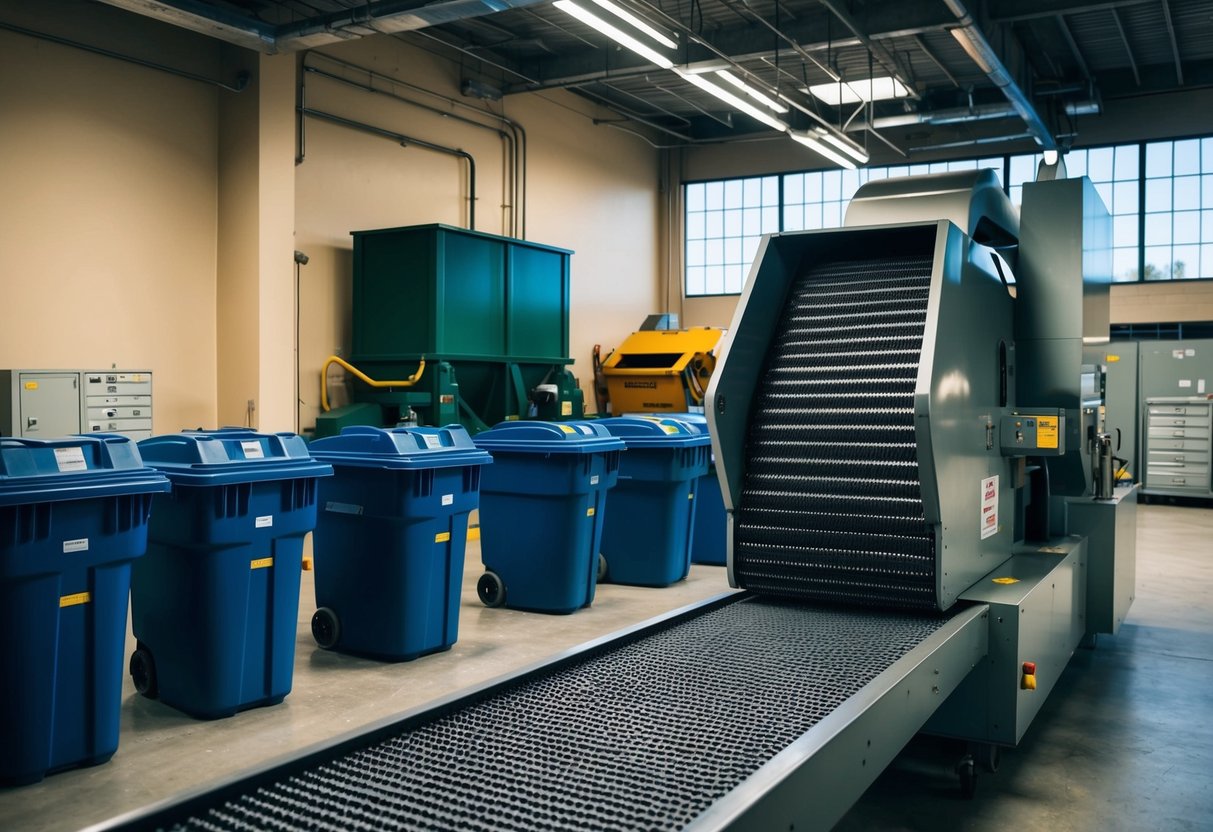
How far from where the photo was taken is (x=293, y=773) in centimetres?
208

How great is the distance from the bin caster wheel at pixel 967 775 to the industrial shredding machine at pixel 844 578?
0.01m

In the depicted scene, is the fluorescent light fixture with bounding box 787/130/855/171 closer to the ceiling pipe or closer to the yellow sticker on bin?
the ceiling pipe

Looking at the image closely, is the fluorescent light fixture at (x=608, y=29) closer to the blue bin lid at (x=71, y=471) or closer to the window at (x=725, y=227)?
the blue bin lid at (x=71, y=471)

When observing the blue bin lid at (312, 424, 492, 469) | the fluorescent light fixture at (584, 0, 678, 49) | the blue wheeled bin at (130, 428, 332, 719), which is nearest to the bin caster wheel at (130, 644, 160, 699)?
the blue wheeled bin at (130, 428, 332, 719)

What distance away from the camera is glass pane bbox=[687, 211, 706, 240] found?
14.6m

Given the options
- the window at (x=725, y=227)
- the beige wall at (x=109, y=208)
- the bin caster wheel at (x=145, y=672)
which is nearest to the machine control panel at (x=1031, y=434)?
the bin caster wheel at (x=145, y=672)

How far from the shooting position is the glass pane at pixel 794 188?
13992 millimetres

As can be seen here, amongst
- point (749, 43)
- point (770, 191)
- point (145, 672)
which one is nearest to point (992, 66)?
point (749, 43)

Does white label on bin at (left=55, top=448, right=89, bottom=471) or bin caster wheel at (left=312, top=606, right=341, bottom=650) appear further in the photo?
bin caster wheel at (left=312, top=606, right=341, bottom=650)

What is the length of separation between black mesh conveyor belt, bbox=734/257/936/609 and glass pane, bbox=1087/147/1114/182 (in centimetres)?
1046

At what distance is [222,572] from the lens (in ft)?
12.7

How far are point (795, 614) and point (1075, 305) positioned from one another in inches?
85.7

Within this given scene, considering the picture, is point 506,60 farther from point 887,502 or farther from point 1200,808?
point 1200,808

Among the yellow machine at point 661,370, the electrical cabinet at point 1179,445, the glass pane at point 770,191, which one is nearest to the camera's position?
the yellow machine at point 661,370
